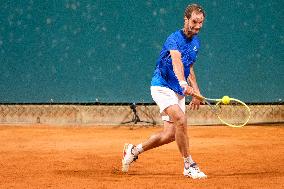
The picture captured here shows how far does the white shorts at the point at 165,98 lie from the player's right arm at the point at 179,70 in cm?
39

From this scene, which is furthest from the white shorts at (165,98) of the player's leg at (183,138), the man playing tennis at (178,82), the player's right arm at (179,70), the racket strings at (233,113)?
the racket strings at (233,113)

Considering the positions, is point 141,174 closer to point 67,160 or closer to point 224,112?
point 67,160

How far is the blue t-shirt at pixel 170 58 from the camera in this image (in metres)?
6.23

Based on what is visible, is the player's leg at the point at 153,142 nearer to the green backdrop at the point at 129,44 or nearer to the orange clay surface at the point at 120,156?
the orange clay surface at the point at 120,156

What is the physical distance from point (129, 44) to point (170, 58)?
6.83 metres

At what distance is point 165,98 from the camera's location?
6332mm

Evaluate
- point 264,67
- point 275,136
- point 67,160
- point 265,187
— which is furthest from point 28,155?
point 264,67

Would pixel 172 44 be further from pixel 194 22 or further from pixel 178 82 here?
pixel 178 82

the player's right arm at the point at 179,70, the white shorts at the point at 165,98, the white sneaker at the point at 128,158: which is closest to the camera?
the player's right arm at the point at 179,70

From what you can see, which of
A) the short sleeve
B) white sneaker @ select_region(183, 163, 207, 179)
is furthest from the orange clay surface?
the short sleeve

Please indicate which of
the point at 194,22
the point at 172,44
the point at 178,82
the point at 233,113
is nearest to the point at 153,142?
the point at 178,82

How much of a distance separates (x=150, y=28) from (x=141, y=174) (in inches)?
273

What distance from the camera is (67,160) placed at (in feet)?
25.7

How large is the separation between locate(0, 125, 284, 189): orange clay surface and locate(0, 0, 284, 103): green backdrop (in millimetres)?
970
